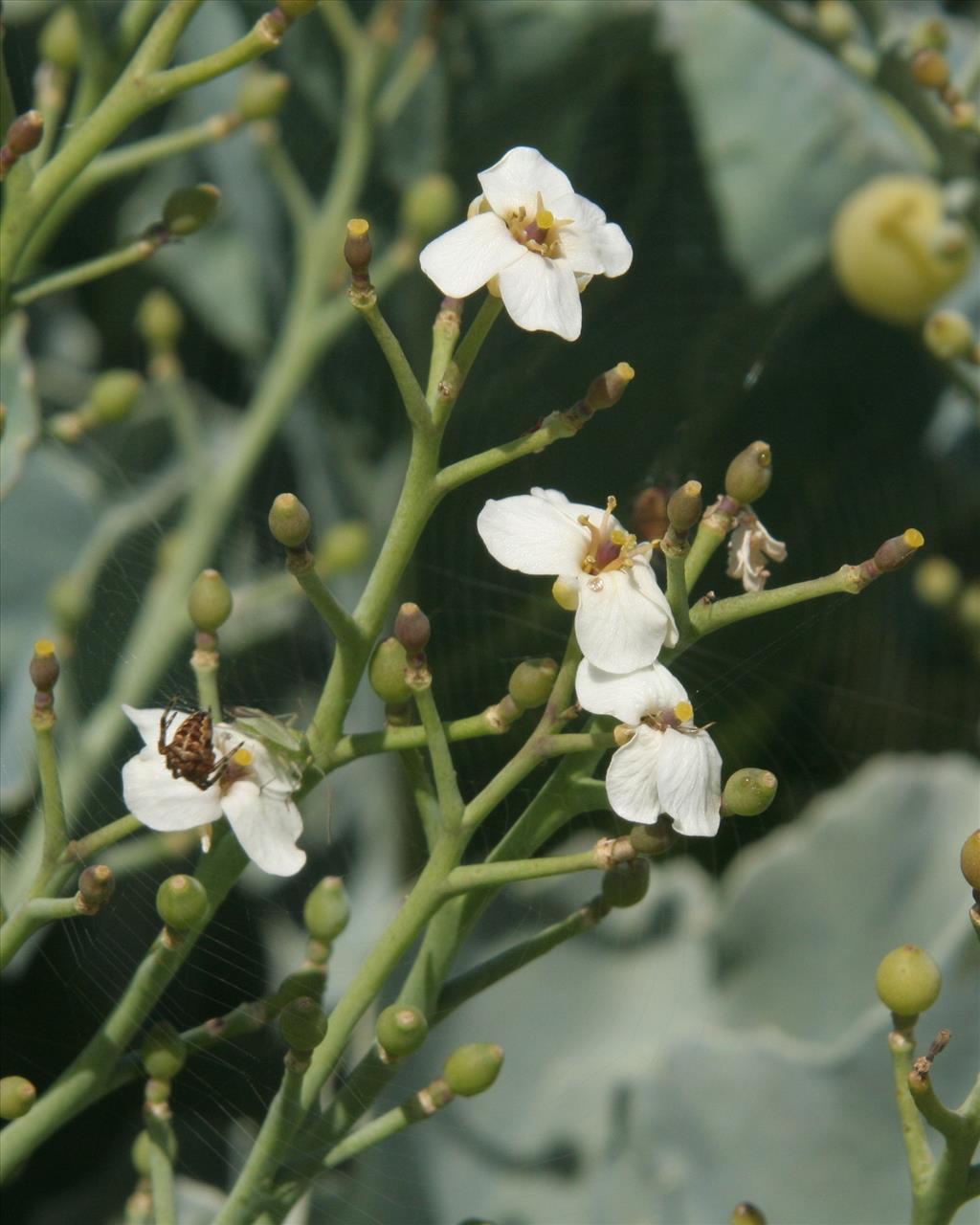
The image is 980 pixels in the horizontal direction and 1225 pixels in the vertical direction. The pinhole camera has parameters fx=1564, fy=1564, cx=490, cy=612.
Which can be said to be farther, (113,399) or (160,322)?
(160,322)

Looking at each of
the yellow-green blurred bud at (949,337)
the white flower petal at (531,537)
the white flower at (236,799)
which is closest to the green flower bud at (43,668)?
the white flower at (236,799)

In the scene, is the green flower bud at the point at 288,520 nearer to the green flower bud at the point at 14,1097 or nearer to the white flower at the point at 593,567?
the white flower at the point at 593,567

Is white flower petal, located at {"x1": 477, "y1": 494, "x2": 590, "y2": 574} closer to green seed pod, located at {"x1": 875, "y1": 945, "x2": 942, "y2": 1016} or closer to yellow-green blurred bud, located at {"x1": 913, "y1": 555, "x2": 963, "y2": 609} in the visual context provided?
green seed pod, located at {"x1": 875, "y1": 945, "x2": 942, "y2": 1016}

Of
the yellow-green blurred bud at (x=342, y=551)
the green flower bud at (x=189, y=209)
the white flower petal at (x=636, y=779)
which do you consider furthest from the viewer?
the yellow-green blurred bud at (x=342, y=551)

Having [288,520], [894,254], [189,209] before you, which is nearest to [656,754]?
[288,520]

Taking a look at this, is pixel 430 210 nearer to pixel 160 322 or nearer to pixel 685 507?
pixel 160 322

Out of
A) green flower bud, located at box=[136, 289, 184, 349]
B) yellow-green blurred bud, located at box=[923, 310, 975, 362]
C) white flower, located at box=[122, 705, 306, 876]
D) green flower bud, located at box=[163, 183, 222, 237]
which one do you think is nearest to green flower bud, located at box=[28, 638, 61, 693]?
white flower, located at box=[122, 705, 306, 876]
